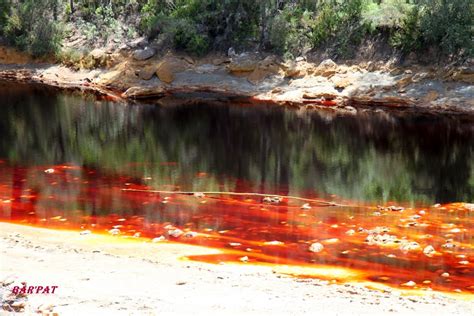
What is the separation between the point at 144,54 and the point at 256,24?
22.8 ft

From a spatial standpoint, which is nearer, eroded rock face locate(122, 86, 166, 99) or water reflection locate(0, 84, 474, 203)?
water reflection locate(0, 84, 474, 203)

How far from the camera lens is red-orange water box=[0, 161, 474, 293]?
41.4ft

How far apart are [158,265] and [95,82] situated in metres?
31.1

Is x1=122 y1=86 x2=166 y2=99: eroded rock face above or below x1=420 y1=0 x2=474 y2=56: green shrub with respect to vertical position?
below

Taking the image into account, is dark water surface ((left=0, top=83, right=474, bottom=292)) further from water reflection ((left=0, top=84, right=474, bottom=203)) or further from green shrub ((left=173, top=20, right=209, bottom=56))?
green shrub ((left=173, top=20, right=209, bottom=56))

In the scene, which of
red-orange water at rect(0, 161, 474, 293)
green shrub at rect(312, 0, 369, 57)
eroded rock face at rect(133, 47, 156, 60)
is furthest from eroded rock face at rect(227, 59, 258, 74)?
red-orange water at rect(0, 161, 474, 293)

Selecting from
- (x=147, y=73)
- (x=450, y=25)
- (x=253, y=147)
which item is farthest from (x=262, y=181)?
(x=147, y=73)

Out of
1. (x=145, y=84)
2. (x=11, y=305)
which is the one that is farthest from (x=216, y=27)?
(x=11, y=305)

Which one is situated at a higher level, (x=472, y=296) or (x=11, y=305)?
(x=11, y=305)

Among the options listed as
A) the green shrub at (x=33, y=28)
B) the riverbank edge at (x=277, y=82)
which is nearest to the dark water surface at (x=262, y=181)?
the riverbank edge at (x=277, y=82)

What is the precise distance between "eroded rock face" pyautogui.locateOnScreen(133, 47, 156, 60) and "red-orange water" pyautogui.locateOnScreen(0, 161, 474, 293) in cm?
2219

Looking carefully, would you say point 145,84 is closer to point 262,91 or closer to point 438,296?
point 262,91

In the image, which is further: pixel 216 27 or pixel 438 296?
pixel 216 27

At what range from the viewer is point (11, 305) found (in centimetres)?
836
